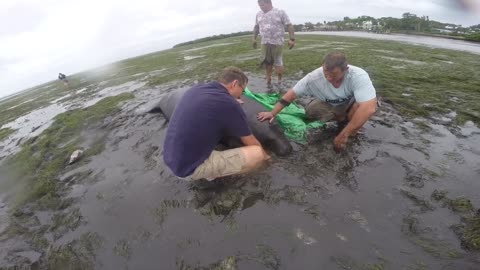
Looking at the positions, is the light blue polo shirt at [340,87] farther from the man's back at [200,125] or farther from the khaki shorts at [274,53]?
the khaki shorts at [274,53]

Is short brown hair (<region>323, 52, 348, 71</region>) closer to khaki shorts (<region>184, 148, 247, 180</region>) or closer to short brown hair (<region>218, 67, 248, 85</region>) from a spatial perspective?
short brown hair (<region>218, 67, 248, 85</region>)

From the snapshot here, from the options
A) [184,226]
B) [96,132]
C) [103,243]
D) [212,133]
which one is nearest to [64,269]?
[103,243]

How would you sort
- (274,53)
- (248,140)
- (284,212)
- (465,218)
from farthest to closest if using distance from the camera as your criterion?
(274,53) < (248,140) < (284,212) < (465,218)

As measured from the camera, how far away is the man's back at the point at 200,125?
4.02 m

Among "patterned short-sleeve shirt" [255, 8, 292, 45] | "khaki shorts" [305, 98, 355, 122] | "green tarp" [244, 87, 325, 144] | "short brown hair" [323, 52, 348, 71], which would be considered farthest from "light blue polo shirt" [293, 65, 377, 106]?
"patterned short-sleeve shirt" [255, 8, 292, 45]

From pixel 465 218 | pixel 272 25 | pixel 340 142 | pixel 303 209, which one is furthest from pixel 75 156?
pixel 465 218

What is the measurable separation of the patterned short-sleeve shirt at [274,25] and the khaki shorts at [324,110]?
3426 mm

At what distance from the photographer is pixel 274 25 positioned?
8.80m

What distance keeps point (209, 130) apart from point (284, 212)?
4.83ft

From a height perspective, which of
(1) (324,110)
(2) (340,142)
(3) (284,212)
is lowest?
(3) (284,212)

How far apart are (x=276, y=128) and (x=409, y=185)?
7.40ft

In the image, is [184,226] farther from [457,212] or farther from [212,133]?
[457,212]

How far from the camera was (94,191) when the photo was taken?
531 centimetres

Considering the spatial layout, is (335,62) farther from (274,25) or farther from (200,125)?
(274,25)
